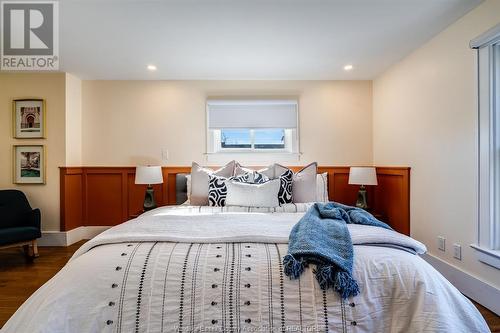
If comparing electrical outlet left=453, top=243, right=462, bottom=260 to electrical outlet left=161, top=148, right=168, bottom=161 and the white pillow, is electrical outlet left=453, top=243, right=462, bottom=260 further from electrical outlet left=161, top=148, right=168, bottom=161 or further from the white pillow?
electrical outlet left=161, top=148, right=168, bottom=161

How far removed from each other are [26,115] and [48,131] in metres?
0.33

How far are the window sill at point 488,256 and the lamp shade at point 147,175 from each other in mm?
3156

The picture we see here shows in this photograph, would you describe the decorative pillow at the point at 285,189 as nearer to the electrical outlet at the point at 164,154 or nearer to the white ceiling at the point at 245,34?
the white ceiling at the point at 245,34

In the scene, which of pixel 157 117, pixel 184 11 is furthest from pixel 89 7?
pixel 157 117

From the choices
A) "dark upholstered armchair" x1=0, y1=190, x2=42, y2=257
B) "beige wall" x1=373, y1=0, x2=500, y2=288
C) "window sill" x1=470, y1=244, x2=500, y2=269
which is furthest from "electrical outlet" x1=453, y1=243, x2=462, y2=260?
"dark upholstered armchair" x1=0, y1=190, x2=42, y2=257

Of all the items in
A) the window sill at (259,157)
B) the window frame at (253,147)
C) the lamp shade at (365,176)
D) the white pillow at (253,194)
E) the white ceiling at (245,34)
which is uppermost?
the white ceiling at (245,34)

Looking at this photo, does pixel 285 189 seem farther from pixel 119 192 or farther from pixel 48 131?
pixel 48 131

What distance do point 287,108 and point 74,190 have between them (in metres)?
3.09

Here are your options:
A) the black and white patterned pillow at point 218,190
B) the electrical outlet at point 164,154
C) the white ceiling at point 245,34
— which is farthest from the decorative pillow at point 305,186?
the electrical outlet at point 164,154

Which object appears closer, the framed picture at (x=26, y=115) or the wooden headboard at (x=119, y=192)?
the framed picture at (x=26, y=115)

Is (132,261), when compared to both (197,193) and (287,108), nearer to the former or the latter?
(197,193)

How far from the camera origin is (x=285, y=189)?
8.68ft

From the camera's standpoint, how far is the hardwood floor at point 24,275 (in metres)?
1.90

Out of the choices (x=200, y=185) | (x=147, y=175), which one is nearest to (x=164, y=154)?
(x=147, y=175)
